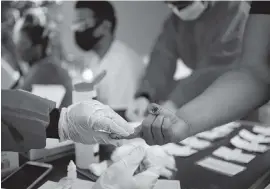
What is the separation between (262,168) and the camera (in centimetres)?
104

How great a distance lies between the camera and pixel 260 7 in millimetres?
1171

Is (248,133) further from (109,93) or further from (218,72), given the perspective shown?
(109,93)

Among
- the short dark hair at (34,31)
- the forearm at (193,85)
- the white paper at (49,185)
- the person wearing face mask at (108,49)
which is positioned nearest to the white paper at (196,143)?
the forearm at (193,85)

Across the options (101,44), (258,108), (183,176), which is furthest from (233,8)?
(183,176)

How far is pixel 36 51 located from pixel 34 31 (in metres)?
0.08

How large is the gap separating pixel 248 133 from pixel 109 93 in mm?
526

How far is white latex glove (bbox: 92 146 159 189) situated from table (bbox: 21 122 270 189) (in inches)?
4.2

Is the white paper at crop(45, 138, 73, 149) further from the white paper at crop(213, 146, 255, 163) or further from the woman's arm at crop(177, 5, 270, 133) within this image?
the white paper at crop(213, 146, 255, 163)

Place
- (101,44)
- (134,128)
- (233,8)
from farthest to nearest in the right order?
(101,44)
(233,8)
(134,128)

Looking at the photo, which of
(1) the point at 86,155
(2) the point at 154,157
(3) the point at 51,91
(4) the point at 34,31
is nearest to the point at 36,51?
(4) the point at 34,31

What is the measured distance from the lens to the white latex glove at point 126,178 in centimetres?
90

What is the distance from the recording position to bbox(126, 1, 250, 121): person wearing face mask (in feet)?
Result: 3.93

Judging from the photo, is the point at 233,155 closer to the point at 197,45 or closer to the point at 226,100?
the point at 226,100

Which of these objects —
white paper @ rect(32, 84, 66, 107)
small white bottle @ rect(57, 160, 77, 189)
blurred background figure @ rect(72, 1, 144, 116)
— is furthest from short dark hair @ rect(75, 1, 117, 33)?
small white bottle @ rect(57, 160, 77, 189)
